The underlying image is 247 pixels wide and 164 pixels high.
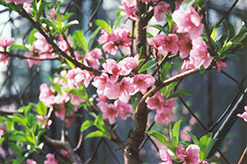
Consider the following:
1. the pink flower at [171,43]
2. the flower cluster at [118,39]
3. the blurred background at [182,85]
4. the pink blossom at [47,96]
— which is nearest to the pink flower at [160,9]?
the pink flower at [171,43]

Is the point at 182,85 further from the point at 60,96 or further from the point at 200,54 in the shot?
the point at 200,54

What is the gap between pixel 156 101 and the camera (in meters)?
0.59

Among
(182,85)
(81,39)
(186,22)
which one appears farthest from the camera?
(182,85)

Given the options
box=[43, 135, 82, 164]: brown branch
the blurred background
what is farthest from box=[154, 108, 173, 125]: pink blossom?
the blurred background

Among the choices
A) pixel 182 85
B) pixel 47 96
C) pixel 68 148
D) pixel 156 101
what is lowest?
pixel 182 85

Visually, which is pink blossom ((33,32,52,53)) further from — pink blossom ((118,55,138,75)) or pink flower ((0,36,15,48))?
pink blossom ((118,55,138,75))

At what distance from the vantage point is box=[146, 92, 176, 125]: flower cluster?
0.57 metres

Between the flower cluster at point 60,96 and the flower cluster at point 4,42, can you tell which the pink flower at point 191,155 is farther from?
the flower cluster at point 4,42

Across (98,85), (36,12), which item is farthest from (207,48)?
(36,12)

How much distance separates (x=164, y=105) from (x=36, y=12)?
1.12ft

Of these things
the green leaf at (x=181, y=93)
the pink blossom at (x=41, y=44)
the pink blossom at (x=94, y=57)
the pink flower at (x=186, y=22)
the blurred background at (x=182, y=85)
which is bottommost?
the blurred background at (x=182, y=85)

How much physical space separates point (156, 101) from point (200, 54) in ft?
0.57

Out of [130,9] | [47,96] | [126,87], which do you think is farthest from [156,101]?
[47,96]

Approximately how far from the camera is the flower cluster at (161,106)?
1.88 feet
